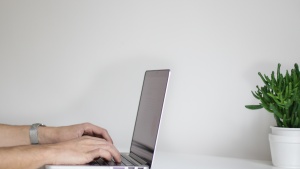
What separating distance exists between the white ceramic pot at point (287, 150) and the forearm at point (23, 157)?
0.71 m

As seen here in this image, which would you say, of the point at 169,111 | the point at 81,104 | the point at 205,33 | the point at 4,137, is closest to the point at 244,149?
the point at 169,111

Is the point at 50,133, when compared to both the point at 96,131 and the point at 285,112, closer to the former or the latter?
the point at 96,131

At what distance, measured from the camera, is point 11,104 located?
2.00 metres

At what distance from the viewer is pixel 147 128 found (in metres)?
1.33

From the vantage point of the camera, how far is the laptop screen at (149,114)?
4.07 ft

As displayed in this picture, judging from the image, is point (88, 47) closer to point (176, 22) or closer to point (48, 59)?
point (48, 59)

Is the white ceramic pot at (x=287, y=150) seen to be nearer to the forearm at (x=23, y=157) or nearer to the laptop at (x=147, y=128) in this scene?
the laptop at (x=147, y=128)

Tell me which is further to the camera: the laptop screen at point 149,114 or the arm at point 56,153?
the laptop screen at point 149,114

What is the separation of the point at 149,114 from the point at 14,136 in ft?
1.75

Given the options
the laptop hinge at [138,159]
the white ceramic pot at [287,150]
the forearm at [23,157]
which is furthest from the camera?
the white ceramic pot at [287,150]

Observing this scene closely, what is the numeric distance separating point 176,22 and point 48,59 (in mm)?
623

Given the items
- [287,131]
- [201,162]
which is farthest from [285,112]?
[201,162]

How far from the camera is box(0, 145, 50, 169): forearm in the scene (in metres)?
1.12

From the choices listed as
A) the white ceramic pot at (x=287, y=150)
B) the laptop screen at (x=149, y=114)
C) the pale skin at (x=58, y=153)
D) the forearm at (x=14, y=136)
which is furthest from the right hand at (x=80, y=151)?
the white ceramic pot at (x=287, y=150)
